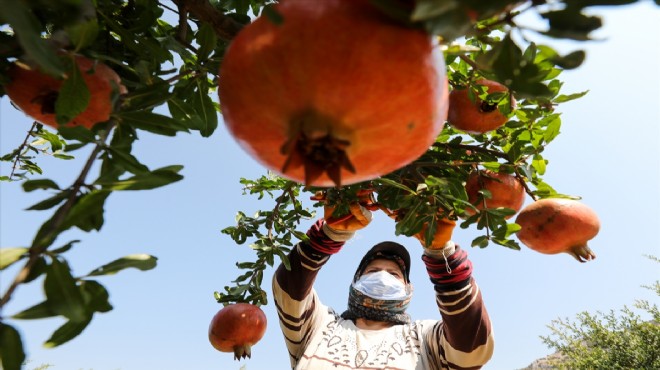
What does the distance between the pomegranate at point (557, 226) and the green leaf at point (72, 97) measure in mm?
1650

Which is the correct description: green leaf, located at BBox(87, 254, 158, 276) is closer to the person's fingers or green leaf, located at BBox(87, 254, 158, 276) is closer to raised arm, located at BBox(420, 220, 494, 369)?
the person's fingers

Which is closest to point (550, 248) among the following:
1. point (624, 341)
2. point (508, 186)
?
point (508, 186)

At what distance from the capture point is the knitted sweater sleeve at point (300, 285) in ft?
11.0

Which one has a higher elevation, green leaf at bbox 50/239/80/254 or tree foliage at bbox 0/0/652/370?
tree foliage at bbox 0/0/652/370

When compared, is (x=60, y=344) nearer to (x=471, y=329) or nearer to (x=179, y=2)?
(x=179, y=2)

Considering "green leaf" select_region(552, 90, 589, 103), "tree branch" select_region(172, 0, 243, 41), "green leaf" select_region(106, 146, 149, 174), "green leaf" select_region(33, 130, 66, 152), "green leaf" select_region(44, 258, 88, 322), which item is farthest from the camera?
"green leaf" select_region(33, 130, 66, 152)

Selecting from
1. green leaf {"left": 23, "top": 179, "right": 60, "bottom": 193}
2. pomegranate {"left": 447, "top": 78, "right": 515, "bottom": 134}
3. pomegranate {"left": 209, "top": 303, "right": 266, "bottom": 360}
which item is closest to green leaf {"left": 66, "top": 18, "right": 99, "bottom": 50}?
green leaf {"left": 23, "top": 179, "right": 60, "bottom": 193}

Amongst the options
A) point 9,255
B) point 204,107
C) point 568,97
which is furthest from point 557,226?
point 9,255

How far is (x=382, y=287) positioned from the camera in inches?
154

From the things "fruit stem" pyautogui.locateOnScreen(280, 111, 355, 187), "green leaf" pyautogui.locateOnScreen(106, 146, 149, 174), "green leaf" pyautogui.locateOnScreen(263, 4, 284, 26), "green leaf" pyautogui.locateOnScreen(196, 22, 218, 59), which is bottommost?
"fruit stem" pyautogui.locateOnScreen(280, 111, 355, 187)

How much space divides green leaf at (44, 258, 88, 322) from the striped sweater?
2.38 m

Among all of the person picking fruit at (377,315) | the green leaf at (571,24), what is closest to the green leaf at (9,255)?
the green leaf at (571,24)

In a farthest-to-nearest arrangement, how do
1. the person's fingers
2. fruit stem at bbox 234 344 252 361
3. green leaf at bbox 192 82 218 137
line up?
fruit stem at bbox 234 344 252 361 → the person's fingers → green leaf at bbox 192 82 218 137

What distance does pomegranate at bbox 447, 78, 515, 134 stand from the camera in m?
1.84
